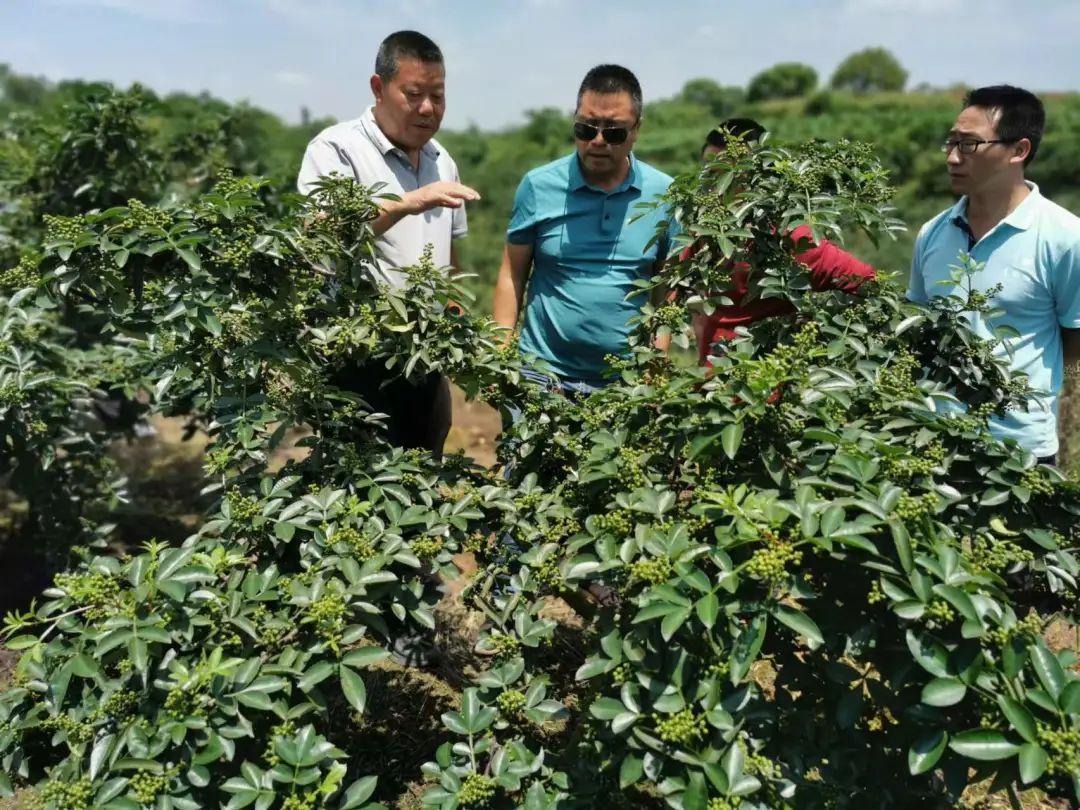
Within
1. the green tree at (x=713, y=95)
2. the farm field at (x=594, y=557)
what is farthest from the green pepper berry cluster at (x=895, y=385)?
the green tree at (x=713, y=95)

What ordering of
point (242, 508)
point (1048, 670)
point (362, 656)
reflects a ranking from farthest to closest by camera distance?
1. point (242, 508)
2. point (362, 656)
3. point (1048, 670)

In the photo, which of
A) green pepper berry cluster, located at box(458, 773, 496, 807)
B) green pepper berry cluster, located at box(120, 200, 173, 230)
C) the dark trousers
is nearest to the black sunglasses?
the dark trousers

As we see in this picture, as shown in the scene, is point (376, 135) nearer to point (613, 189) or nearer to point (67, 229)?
point (613, 189)

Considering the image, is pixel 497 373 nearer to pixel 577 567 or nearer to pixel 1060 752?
pixel 577 567

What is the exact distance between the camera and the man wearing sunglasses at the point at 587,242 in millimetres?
2770

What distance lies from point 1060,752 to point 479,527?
4.20 feet

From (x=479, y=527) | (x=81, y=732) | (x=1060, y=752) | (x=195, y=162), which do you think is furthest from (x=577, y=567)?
(x=195, y=162)

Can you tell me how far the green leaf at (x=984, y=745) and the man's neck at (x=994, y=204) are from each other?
1577 mm

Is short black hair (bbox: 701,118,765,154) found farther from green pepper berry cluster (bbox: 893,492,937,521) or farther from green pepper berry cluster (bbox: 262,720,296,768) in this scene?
green pepper berry cluster (bbox: 262,720,296,768)

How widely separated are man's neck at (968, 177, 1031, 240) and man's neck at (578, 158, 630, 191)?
1047mm

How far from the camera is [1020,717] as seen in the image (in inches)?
55.5

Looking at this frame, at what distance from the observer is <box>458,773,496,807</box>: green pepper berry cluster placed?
5.41 ft

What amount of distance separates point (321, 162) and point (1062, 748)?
91.2 inches

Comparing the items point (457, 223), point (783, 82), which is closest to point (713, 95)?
point (783, 82)
